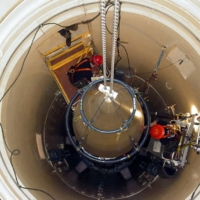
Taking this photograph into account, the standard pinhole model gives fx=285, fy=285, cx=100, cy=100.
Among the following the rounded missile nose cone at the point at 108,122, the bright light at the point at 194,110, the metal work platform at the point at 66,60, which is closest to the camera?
the rounded missile nose cone at the point at 108,122

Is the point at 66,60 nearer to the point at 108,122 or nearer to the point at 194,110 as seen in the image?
the point at 108,122

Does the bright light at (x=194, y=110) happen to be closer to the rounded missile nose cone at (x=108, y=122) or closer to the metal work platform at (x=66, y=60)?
the rounded missile nose cone at (x=108, y=122)

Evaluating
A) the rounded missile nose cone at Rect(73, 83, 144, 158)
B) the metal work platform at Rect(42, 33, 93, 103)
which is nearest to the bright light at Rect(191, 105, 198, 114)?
the rounded missile nose cone at Rect(73, 83, 144, 158)

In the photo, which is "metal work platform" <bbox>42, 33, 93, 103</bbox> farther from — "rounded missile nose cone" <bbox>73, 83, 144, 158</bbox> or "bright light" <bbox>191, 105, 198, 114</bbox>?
"bright light" <bbox>191, 105, 198, 114</bbox>

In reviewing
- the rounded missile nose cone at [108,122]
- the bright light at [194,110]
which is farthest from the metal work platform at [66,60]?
the bright light at [194,110]

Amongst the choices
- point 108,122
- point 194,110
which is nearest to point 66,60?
point 108,122

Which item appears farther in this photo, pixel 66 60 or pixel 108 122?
pixel 66 60

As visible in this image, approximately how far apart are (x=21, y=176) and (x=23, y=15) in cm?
156

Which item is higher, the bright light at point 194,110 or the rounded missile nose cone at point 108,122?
the rounded missile nose cone at point 108,122

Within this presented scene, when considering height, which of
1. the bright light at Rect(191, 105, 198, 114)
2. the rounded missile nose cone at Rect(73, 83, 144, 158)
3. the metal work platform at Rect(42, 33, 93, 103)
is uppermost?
the metal work platform at Rect(42, 33, 93, 103)

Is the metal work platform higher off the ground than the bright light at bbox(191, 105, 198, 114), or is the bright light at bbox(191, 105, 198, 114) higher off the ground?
the metal work platform

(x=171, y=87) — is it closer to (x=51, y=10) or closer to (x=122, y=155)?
(x=122, y=155)

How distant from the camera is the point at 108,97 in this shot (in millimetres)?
2344

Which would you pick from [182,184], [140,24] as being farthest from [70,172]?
[140,24]
